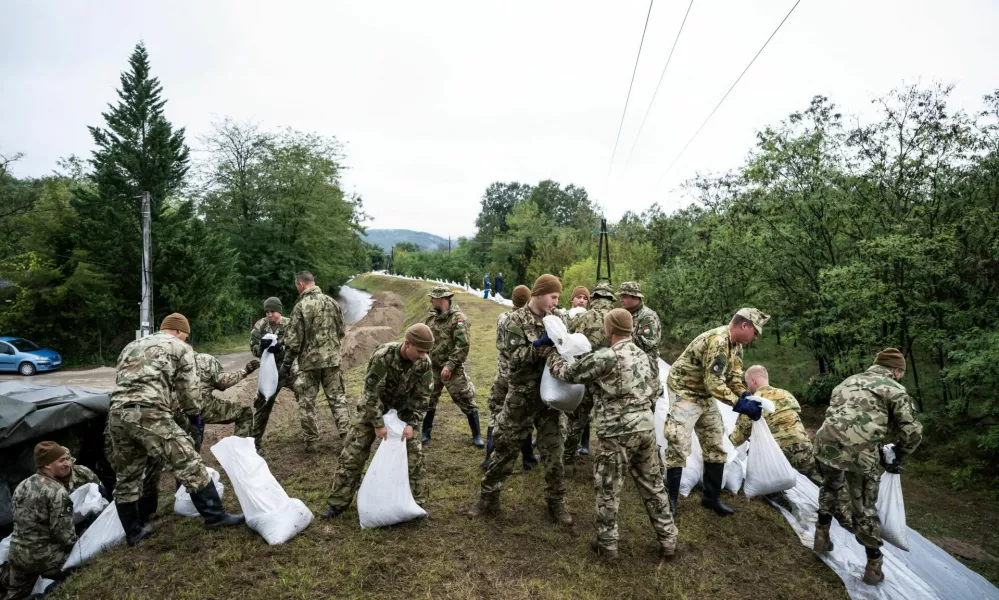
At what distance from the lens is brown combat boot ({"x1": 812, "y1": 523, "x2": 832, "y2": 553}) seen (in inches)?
165

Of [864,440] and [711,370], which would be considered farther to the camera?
[711,370]

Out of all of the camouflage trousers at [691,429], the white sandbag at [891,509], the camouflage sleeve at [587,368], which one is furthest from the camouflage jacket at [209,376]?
the white sandbag at [891,509]

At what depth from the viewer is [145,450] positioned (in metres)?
4.14

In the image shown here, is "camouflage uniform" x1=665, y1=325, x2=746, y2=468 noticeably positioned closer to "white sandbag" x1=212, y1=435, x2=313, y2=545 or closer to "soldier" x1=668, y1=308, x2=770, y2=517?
"soldier" x1=668, y1=308, x2=770, y2=517

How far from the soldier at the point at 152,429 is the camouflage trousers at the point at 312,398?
1.75m

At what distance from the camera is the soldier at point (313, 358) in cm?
602

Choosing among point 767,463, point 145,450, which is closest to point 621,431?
point 767,463

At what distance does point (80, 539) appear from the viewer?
4.12 meters

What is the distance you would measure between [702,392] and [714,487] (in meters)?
0.95

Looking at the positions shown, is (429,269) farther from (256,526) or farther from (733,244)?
(256,526)

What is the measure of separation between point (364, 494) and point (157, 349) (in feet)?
7.04

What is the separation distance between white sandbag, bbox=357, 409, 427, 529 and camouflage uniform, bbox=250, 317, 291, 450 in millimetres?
2251

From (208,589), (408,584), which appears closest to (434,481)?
(408,584)

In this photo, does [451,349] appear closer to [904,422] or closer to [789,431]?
[789,431]
